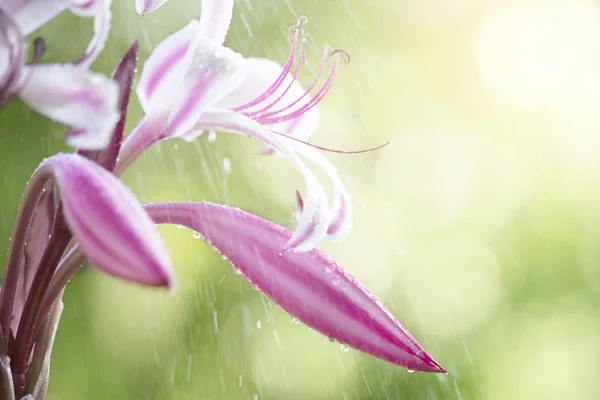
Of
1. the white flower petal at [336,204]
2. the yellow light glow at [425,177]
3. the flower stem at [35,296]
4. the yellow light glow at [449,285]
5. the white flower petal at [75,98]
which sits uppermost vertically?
the white flower petal at [75,98]

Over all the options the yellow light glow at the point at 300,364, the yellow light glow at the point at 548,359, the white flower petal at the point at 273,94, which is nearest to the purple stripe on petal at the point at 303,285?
the white flower petal at the point at 273,94

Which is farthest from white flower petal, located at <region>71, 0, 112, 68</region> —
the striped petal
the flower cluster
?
the striped petal

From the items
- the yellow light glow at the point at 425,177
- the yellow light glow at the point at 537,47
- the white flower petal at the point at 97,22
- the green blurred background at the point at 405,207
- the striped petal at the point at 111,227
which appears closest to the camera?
the striped petal at the point at 111,227

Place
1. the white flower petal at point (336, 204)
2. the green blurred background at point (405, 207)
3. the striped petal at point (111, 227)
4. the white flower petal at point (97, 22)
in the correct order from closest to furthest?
the striped petal at point (111, 227)
the white flower petal at point (97, 22)
the white flower petal at point (336, 204)
the green blurred background at point (405, 207)

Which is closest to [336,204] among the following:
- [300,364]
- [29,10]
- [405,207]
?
[29,10]

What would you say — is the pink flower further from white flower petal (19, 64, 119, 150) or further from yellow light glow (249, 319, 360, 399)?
yellow light glow (249, 319, 360, 399)

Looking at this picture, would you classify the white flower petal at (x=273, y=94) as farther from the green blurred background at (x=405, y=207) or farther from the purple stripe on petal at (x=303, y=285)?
the green blurred background at (x=405, y=207)
